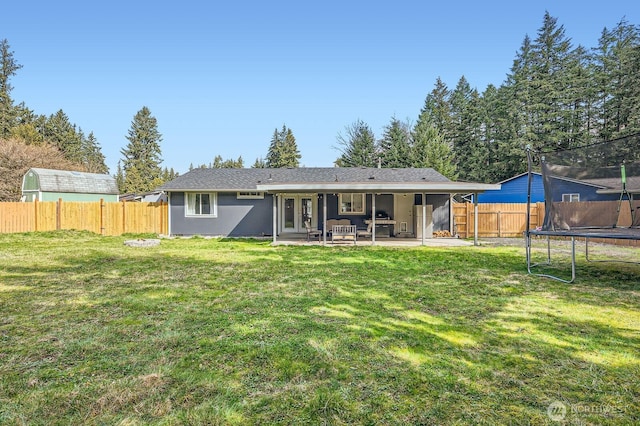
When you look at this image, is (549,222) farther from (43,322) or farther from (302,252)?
(43,322)

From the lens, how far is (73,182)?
22484mm

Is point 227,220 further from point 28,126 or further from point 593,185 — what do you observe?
point 28,126

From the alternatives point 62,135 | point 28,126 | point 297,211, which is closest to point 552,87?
point 297,211

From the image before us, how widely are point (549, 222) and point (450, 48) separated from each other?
1429 cm

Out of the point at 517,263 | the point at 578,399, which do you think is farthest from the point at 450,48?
the point at 578,399

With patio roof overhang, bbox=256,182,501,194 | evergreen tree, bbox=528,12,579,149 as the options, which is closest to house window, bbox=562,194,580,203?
patio roof overhang, bbox=256,182,501,194

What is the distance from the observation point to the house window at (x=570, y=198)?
734cm

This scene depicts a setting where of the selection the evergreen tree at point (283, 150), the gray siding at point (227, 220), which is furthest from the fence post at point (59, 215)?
the evergreen tree at point (283, 150)

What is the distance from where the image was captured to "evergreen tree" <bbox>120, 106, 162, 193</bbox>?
41.5 meters

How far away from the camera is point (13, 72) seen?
37.4 meters

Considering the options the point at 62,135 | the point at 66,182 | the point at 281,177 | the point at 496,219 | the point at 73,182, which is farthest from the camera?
the point at 62,135

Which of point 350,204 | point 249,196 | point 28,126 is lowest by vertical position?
point 350,204

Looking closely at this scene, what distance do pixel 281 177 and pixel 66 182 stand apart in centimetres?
1552

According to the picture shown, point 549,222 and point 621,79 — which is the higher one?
point 621,79
